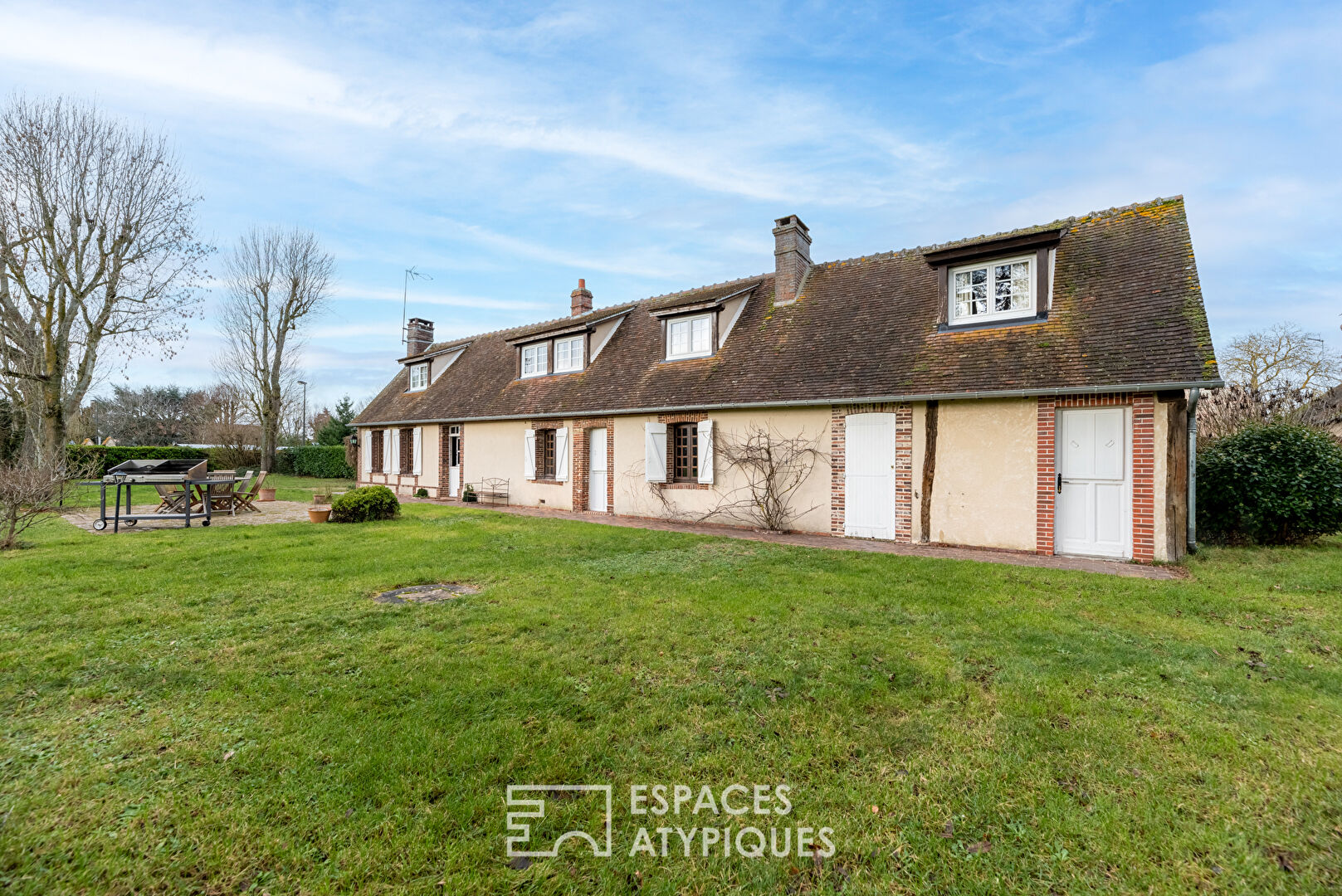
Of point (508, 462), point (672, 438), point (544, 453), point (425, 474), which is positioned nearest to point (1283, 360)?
point (672, 438)

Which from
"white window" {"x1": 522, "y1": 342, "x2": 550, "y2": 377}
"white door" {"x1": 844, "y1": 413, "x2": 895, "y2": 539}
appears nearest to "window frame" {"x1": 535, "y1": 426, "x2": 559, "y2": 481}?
"white window" {"x1": 522, "y1": 342, "x2": 550, "y2": 377}

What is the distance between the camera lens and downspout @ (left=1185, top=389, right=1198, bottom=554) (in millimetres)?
8359

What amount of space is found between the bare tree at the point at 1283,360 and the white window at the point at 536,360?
2312 centimetres

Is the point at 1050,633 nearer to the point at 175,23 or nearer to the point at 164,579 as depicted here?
the point at 164,579

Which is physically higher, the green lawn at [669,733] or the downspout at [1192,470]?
the downspout at [1192,470]

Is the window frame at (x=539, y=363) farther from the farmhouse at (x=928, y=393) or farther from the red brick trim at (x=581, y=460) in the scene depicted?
the red brick trim at (x=581, y=460)

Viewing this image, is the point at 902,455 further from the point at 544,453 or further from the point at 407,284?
the point at 407,284

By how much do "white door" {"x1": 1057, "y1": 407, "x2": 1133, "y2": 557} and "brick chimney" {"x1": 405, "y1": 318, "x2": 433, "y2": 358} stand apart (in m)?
21.4

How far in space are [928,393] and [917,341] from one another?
159cm

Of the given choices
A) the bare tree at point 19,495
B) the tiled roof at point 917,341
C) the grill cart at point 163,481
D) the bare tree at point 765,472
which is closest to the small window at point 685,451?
the tiled roof at point 917,341

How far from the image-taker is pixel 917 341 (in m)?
9.98

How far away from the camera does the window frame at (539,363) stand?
1611 cm

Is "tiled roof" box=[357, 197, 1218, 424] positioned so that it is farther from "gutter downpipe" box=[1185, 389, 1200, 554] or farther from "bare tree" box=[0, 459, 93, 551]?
"bare tree" box=[0, 459, 93, 551]

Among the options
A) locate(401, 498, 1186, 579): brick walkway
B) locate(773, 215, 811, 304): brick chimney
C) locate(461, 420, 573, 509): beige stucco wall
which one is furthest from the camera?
locate(461, 420, 573, 509): beige stucco wall
